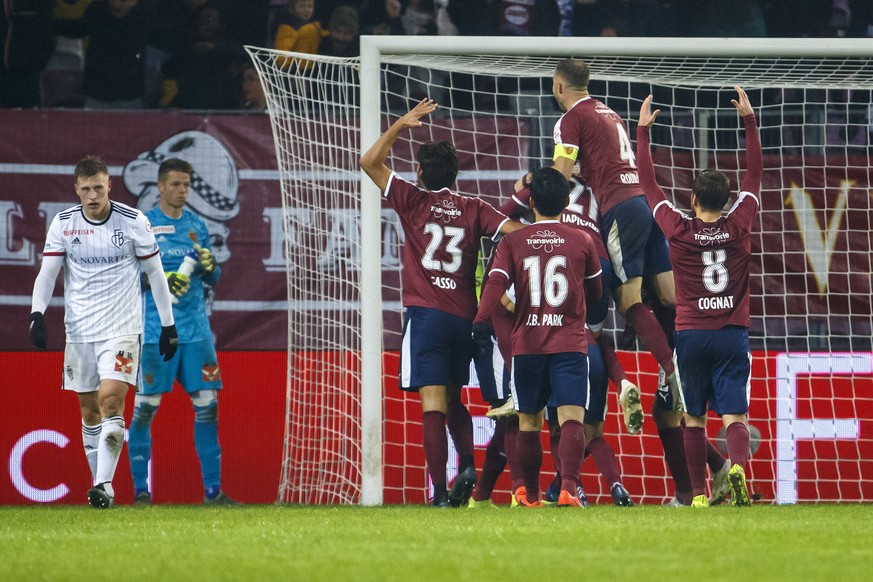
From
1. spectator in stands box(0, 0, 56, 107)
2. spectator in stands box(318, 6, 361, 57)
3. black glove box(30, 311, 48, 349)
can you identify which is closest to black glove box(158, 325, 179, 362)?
black glove box(30, 311, 48, 349)

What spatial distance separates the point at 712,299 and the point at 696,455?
878 mm

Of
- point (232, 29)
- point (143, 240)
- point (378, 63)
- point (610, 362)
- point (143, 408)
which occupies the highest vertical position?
point (232, 29)

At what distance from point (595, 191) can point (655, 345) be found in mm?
1027

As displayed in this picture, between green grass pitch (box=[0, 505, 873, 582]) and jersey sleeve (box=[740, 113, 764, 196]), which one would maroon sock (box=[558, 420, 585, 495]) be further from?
jersey sleeve (box=[740, 113, 764, 196])

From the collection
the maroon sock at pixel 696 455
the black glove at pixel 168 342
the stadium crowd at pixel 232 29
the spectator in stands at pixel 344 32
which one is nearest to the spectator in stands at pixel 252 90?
the stadium crowd at pixel 232 29

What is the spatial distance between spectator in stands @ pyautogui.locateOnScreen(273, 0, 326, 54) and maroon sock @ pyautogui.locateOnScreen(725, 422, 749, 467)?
5.46m

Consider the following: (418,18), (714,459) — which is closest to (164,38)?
(418,18)

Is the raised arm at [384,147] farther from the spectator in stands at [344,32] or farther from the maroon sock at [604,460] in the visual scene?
the spectator in stands at [344,32]

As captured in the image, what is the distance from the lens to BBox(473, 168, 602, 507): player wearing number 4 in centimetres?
714

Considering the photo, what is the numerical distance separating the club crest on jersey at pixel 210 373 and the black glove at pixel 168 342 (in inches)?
38.3

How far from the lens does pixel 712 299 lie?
7.42 metres

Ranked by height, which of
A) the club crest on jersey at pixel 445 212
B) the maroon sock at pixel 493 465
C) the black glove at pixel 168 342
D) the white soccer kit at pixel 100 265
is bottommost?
the maroon sock at pixel 493 465

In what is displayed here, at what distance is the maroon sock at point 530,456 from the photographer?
7.32 m

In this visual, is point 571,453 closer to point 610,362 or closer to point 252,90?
point 610,362
